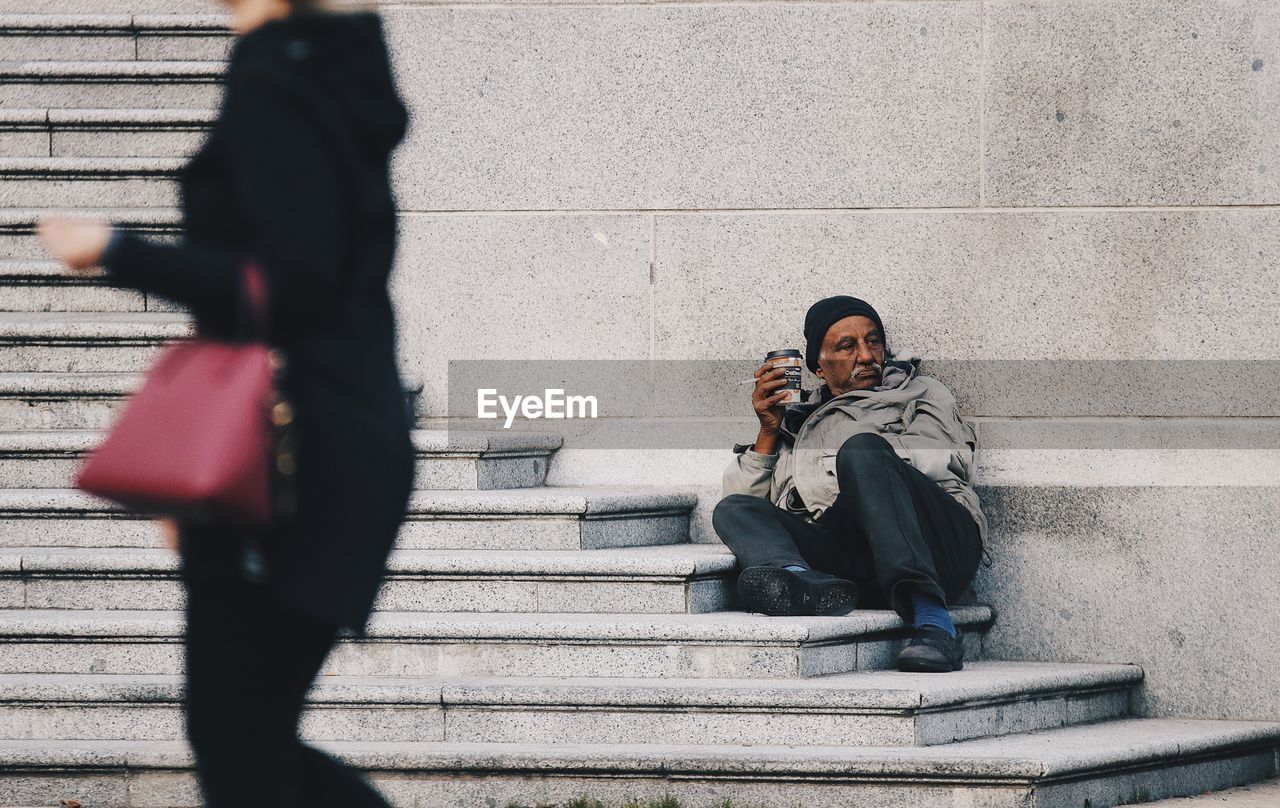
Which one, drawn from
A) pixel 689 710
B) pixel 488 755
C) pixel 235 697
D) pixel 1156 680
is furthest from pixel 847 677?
pixel 235 697

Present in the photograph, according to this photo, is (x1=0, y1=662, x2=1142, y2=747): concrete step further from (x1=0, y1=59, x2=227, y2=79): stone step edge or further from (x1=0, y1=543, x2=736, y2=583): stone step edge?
(x1=0, y1=59, x2=227, y2=79): stone step edge

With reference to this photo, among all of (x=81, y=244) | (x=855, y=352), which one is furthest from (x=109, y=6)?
(x=81, y=244)

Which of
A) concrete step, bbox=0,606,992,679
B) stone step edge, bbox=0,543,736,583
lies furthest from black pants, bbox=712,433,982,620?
concrete step, bbox=0,606,992,679

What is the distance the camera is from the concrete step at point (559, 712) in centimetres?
501

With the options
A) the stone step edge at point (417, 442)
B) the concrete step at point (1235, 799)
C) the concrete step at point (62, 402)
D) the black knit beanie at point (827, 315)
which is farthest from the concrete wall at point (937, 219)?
the concrete step at point (62, 402)

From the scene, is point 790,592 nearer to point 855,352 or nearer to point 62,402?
point 855,352

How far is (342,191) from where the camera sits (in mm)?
2576

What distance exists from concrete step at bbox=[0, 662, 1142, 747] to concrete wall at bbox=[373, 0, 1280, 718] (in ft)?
5.12

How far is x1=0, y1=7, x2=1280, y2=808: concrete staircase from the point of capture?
4809mm

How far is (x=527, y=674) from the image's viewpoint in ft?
17.6

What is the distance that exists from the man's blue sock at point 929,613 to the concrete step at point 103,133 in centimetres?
362

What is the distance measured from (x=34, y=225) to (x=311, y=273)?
4864mm

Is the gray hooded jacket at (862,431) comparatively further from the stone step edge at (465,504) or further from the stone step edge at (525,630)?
the stone step edge at (525,630)

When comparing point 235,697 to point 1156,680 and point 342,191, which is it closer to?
point 342,191
